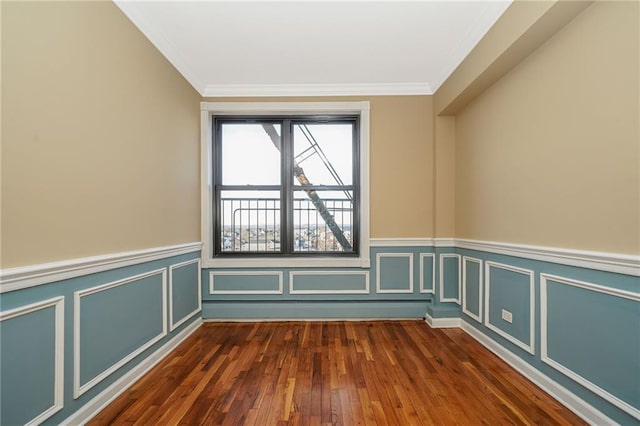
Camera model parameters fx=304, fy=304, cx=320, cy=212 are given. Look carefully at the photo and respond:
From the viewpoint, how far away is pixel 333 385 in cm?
210

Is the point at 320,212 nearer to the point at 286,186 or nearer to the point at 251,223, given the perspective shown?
the point at 286,186

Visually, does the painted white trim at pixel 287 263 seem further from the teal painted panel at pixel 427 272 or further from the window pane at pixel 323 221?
the teal painted panel at pixel 427 272

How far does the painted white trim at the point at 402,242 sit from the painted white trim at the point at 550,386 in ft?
3.41

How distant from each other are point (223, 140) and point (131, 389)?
2.62 m

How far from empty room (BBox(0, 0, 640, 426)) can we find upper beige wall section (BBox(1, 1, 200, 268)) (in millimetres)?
14

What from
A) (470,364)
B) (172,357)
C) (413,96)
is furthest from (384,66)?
(172,357)

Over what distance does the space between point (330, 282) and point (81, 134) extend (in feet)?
8.53

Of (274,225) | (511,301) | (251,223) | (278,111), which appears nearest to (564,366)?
(511,301)

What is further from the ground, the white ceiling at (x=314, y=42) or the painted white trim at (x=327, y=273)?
the white ceiling at (x=314, y=42)

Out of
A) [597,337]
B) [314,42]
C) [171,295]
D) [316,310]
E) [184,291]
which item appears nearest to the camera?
[597,337]

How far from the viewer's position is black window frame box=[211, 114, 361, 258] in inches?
142

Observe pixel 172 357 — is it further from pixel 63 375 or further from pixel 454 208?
pixel 454 208

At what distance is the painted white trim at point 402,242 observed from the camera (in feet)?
11.2

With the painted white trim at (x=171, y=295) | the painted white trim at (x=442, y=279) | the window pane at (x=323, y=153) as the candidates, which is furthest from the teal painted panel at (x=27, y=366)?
the painted white trim at (x=442, y=279)
